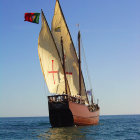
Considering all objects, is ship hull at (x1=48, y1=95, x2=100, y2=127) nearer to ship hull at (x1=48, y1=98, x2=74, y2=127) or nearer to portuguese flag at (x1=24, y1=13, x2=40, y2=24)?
ship hull at (x1=48, y1=98, x2=74, y2=127)

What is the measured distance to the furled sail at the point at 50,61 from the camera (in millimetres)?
42522

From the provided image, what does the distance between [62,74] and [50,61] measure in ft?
11.2

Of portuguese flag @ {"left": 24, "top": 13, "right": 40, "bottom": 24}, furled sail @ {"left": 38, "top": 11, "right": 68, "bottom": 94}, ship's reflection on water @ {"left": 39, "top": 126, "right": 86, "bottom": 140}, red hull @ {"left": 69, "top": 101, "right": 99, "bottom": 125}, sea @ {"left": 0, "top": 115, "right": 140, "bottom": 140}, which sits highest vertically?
portuguese flag @ {"left": 24, "top": 13, "right": 40, "bottom": 24}

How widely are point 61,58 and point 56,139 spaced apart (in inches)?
826

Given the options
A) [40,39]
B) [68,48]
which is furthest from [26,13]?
[68,48]

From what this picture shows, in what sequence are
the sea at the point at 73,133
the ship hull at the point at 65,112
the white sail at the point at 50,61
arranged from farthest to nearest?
the white sail at the point at 50,61 → the ship hull at the point at 65,112 → the sea at the point at 73,133

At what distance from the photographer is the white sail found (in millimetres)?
42500

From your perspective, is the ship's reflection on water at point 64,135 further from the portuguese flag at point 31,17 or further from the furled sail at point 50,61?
the portuguese flag at point 31,17

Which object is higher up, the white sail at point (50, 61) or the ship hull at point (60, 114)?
the white sail at point (50, 61)

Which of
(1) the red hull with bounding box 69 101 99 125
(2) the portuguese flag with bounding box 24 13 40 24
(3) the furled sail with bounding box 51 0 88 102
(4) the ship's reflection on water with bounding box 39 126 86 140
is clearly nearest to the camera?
(4) the ship's reflection on water with bounding box 39 126 86 140

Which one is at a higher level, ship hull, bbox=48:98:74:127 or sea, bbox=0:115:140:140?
ship hull, bbox=48:98:74:127

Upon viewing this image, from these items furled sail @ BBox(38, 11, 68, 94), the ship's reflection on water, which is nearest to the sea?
the ship's reflection on water

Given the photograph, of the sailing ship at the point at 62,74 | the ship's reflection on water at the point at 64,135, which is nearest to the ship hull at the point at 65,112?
the sailing ship at the point at 62,74

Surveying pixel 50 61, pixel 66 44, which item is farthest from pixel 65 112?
pixel 66 44
